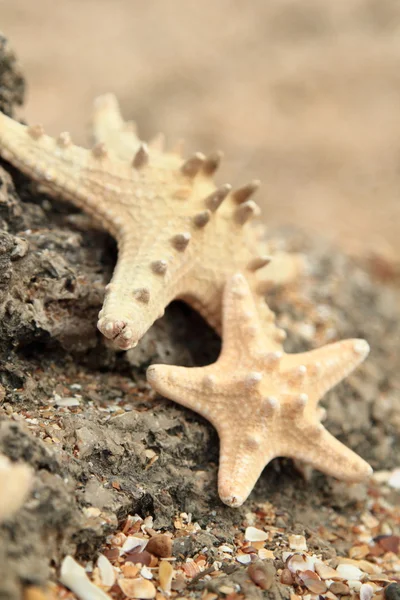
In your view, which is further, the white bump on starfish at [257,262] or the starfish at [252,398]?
the white bump on starfish at [257,262]

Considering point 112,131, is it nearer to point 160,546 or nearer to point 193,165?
point 193,165

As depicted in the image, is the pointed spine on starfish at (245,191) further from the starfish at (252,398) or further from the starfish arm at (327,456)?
the starfish arm at (327,456)

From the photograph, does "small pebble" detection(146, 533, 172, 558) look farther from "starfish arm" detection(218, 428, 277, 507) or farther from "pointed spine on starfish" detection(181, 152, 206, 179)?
"pointed spine on starfish" detection(181, 152, 206, 179)

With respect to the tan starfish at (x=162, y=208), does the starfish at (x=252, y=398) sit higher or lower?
lower

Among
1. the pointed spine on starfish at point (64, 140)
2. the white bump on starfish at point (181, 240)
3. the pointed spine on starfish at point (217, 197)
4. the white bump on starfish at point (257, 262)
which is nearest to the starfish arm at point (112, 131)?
the pointed spine on starfish at point (64, 140)

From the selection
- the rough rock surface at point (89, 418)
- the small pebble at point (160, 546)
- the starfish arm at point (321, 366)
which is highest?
the starfish arm at point (321, 366)

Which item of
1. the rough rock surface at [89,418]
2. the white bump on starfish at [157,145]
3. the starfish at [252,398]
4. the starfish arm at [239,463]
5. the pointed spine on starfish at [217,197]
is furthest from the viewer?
the white bump on starfish at [157,145]

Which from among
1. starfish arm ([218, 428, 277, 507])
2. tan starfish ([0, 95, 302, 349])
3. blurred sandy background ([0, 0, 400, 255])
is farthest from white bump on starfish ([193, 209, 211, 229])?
blurred sandy background ([0, 0, 400, 255])

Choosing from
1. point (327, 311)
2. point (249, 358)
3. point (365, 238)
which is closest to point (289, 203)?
point (365, 238)
